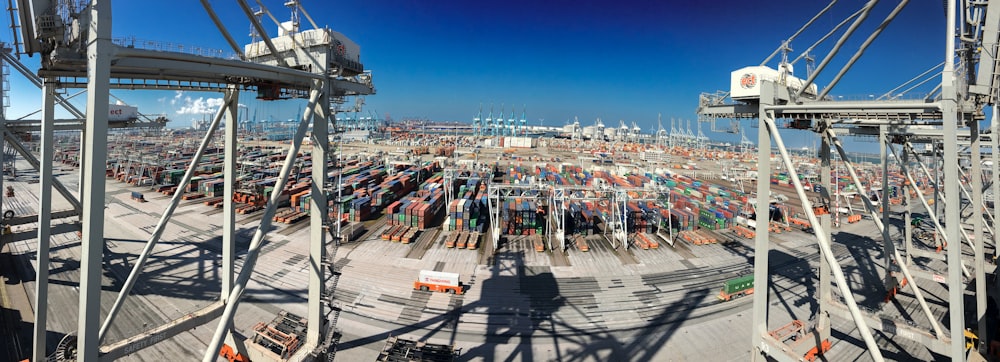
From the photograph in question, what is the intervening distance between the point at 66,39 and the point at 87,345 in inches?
269

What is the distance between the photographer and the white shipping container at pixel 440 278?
2072 centimetres

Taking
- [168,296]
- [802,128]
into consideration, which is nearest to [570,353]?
[802,128]

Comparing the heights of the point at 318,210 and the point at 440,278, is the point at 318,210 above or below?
above

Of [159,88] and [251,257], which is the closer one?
[251,257]

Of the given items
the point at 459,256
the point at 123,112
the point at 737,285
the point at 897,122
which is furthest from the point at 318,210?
the point at 123,112

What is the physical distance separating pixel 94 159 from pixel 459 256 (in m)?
22.6

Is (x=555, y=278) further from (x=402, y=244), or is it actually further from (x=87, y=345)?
(x=87, y=345)

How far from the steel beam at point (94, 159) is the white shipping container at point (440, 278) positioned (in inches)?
610

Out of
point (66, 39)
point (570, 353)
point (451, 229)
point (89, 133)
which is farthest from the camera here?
point (451, 229)

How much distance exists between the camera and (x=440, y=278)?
20828 mm

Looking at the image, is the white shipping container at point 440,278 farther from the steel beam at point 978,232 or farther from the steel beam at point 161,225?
the steel beam at point 978,232

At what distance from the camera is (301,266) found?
78.4 feet

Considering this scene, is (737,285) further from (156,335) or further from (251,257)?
(156,335)

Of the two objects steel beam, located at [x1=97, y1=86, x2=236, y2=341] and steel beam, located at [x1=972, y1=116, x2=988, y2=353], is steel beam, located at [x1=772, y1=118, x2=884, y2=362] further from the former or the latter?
steel beam, located at [x1=97, y1=86, x2=236, y2=341]
